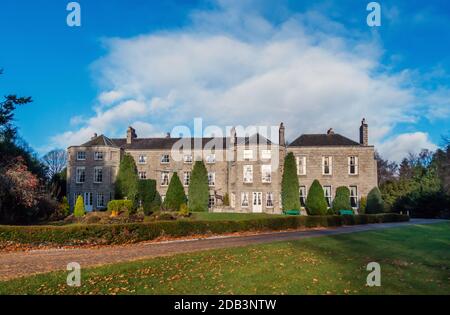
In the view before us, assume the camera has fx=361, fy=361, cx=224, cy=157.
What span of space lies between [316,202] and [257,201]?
261 inches

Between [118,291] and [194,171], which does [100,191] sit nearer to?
[194,171]

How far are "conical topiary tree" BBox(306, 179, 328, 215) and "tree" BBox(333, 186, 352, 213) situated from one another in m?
2.35

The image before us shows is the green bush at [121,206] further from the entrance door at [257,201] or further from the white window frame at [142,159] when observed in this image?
the entrance door at [257,201]

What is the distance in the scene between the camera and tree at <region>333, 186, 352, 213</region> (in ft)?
124

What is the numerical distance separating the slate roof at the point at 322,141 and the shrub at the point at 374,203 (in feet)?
21.2

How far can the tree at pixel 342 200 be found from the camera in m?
37.9

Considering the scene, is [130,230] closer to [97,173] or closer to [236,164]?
[236,164]

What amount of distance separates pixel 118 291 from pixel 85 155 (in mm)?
41047

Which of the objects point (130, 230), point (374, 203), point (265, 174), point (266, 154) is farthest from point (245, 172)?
point (130, 230)

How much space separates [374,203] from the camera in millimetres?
37906

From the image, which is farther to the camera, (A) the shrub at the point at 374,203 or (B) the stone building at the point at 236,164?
(B) the stone building at the point at 236,164

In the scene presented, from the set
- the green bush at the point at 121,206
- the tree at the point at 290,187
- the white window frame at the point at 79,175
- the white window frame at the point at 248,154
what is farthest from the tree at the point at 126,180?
the tree at the point at 290,187

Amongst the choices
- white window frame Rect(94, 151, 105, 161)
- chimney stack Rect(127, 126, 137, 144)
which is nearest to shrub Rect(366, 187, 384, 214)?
chimney stack Rect(127, 126, 137, 144)
